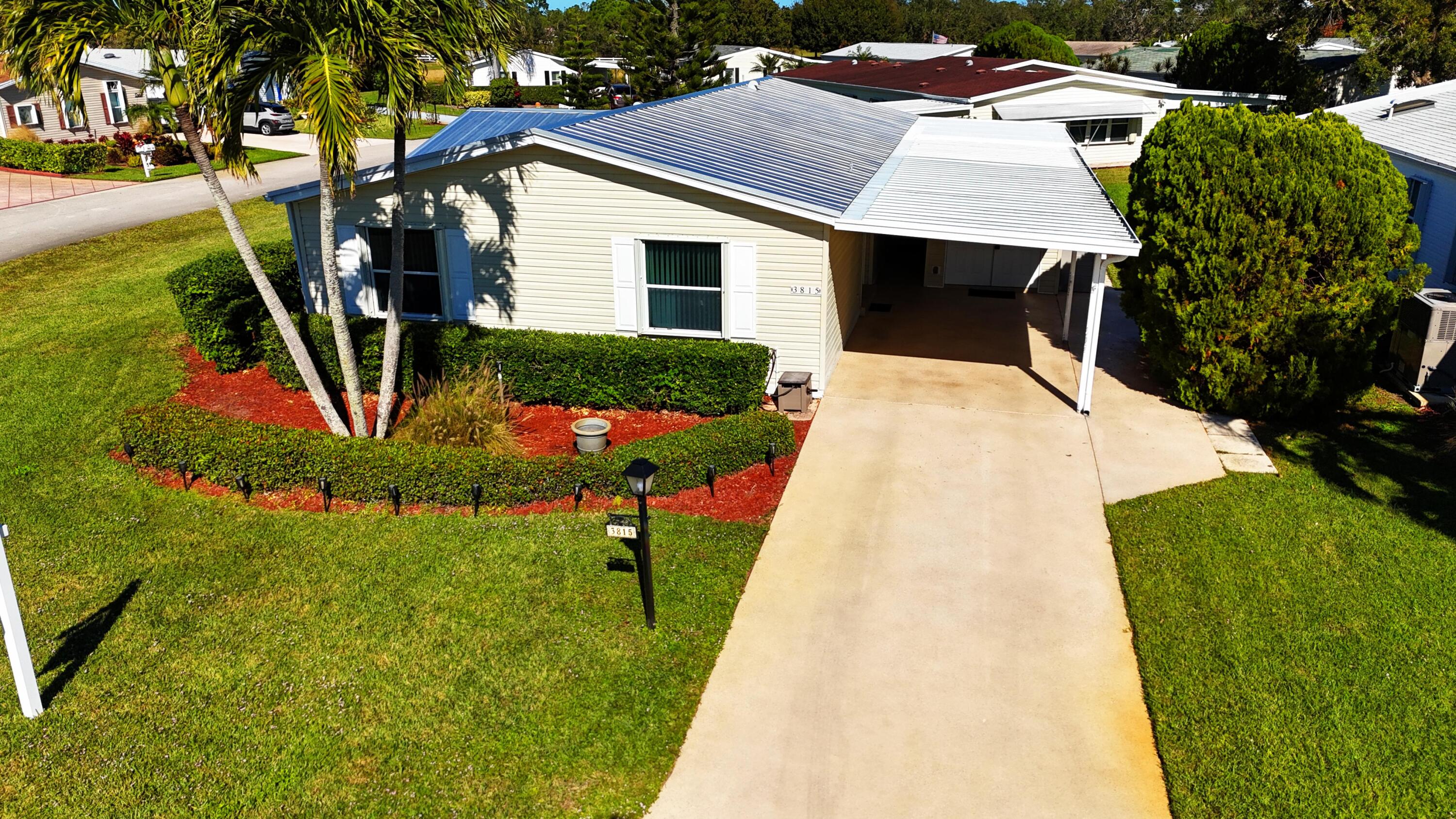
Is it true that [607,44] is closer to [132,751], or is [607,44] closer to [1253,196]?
[1253,196]

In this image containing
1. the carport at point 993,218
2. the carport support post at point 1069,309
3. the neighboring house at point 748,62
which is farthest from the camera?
the neighboring house at point 748,62

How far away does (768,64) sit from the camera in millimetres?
55031

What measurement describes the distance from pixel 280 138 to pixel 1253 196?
37.6 m

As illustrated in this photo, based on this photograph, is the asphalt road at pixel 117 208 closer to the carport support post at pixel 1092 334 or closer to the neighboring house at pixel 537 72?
the carport support post at pixel 1092 334

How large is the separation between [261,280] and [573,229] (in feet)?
13.0

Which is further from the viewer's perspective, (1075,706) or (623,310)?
(623,310)

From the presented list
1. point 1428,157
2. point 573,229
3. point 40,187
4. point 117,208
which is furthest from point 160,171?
point 1428,157

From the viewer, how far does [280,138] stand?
40062 mm

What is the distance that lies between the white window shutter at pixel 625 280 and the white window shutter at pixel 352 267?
3.80 m

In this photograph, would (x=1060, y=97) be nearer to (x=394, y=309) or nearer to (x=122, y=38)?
(x=394, y=309)

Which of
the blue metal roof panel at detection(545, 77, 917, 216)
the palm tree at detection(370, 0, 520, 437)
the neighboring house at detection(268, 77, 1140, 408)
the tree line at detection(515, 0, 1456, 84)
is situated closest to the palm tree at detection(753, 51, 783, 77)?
the tree line at detection(515, 0, 1456, 84)

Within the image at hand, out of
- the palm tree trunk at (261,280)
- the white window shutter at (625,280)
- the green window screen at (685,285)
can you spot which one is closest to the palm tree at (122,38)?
the palm tree trunk at (261,280)

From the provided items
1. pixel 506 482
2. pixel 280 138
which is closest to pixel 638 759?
pixel 506 482

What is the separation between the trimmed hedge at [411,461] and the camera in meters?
Answer: 10.9
